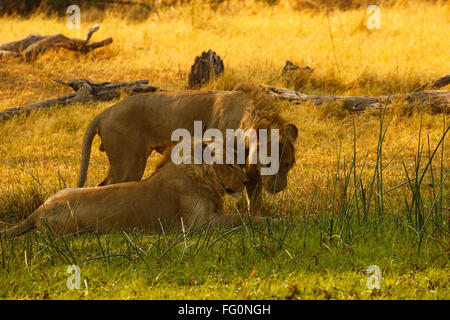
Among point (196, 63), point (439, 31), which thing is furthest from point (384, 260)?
point (439, 31)

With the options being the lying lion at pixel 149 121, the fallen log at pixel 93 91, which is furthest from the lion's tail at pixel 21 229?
the fallen log at pixel 93 91

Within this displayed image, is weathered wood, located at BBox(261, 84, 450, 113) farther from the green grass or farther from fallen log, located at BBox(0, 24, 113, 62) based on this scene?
fallen log, located at BBox(0, 24, 113, 62)

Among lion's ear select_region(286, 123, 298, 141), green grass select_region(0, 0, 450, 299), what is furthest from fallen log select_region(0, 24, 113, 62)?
lion's ear select_region(286, 123, 298, 141)

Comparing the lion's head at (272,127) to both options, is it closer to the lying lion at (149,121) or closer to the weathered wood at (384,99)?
the lying lion at (149,121)

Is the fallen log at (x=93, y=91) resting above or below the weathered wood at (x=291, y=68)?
below

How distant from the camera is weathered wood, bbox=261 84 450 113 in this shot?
31.6 feet

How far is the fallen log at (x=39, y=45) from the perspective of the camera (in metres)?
13.2

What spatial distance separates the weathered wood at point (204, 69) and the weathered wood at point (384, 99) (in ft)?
3.95

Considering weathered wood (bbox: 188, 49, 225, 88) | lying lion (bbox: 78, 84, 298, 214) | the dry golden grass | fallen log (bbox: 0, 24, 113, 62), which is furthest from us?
fallen log (bbox: 0, 24, 113, 62)

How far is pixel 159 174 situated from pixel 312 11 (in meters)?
13.7

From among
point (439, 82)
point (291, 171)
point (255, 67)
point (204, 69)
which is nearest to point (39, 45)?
point (204, 69)

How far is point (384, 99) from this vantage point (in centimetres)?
985

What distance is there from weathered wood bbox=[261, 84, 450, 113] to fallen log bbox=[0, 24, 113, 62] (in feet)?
16.9
